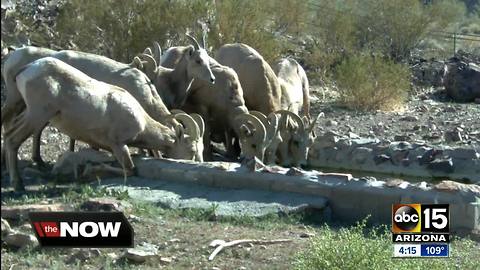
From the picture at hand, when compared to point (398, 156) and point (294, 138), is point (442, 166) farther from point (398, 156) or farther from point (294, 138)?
point (294, 138)

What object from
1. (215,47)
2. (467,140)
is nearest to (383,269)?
(467,140)

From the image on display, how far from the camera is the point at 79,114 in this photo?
40.8 feet

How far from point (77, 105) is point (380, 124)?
11700 mm

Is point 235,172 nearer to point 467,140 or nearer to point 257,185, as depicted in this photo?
point 257,185

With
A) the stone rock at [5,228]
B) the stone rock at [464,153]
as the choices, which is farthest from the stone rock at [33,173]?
the stone rock at [464,153]

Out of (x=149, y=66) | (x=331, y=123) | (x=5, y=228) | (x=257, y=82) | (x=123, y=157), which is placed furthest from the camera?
(x=331, y=123)

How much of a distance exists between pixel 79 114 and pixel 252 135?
4.50 metres

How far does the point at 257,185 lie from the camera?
40.2 feet

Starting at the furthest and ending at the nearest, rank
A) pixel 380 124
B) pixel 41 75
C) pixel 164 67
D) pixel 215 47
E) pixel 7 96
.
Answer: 1. pixel 215 47
2. pixel 380 124
3. pixel 164 67
4. pixel 7 96
5. pixel 41 75

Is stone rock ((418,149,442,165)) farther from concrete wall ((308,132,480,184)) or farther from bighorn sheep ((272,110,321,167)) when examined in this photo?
bighorn sheep ((272,110,321,167))

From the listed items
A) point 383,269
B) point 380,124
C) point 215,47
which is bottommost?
point 383,269

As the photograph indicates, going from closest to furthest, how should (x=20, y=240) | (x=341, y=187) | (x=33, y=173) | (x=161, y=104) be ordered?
1. (x=20, y=240)
2. (x=341, y=187)
3. (x=33, y=173)
4. (x=161, y=104)

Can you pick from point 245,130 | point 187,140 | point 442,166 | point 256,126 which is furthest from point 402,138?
point 187,140

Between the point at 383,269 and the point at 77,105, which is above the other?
the point at 77,105
